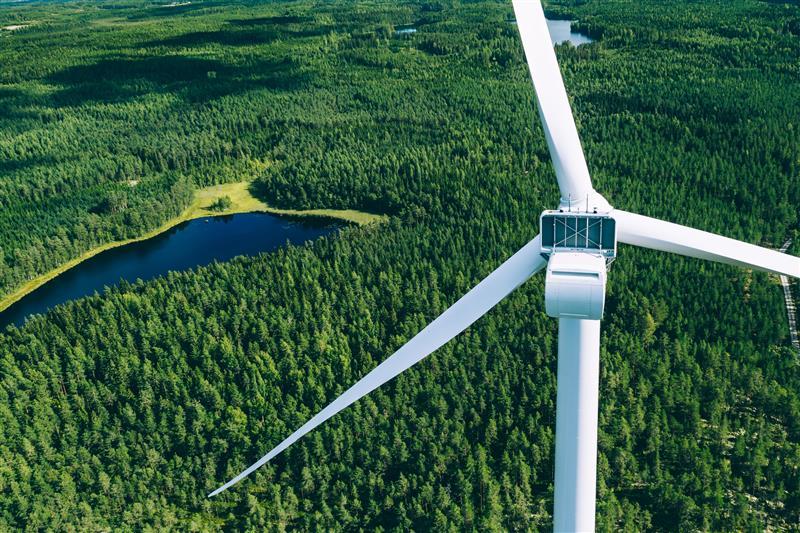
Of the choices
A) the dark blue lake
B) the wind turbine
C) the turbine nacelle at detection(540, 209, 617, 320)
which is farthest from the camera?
the dark blue lake

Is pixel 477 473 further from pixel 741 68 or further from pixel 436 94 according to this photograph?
pixel 741 68

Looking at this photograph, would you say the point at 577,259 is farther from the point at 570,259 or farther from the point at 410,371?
the point at 410,371

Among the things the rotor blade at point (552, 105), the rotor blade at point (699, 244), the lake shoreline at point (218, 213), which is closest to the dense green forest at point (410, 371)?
the lake shoreline at point (218, 213)

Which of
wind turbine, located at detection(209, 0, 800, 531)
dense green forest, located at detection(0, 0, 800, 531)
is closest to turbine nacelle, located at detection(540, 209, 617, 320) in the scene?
wind turbine, located at detection(209, 0, 800, 531)

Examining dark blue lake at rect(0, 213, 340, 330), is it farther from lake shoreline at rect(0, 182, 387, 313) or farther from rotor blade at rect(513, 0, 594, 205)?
rotor blade at rect(513, 0, 594, 205)

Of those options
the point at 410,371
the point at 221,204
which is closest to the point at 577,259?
the point at 410,371

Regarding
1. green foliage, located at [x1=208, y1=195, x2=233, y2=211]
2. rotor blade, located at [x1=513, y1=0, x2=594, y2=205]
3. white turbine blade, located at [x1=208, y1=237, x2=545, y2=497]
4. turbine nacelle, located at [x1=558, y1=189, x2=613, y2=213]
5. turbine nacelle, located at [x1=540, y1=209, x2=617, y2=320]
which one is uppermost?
rotor blade, located at [x1=513, y1=0, x2=594, y2=205]

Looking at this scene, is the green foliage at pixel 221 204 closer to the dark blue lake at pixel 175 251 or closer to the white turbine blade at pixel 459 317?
the dark blue lake at pixel 175 251
